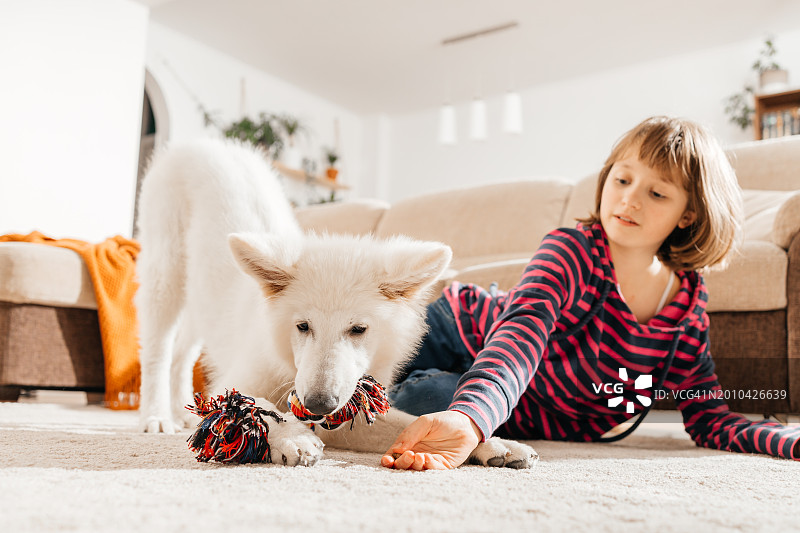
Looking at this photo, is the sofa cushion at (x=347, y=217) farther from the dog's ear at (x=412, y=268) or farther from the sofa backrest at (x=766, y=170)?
the dog's ear at (x=412, y=268)

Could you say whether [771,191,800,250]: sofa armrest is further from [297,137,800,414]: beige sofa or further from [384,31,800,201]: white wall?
[384,31,800,201]: white wall

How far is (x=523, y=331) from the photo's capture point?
132cm

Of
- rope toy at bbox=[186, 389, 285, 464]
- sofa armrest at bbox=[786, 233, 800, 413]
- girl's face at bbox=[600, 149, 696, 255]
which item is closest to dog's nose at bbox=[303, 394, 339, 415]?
rope toy at bbox=[186, 389, 285, 464]

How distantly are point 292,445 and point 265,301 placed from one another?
1.32 feet

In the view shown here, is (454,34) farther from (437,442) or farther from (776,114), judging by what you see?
(437,442)

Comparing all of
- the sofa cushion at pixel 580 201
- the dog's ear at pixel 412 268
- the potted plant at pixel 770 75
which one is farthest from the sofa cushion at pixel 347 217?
the potted plant at pixel 770 75

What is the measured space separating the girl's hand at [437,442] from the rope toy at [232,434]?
24cm

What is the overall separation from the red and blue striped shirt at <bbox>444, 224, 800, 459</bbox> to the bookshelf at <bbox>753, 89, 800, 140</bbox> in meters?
6.09

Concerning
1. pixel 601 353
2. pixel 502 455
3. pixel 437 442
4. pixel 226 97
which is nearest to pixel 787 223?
pixel 601 353

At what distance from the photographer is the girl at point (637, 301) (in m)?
1.55

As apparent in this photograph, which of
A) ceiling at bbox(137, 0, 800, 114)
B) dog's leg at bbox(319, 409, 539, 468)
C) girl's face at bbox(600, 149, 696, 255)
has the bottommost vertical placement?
dog's leg at bbox(319, 409, 539, 468)

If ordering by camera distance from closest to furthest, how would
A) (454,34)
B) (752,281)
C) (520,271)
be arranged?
(752,281) → (520,271) → (454,34)

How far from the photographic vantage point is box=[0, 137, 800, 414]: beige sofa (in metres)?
2.07

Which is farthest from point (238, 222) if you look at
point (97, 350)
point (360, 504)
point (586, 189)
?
point (586, 189)
